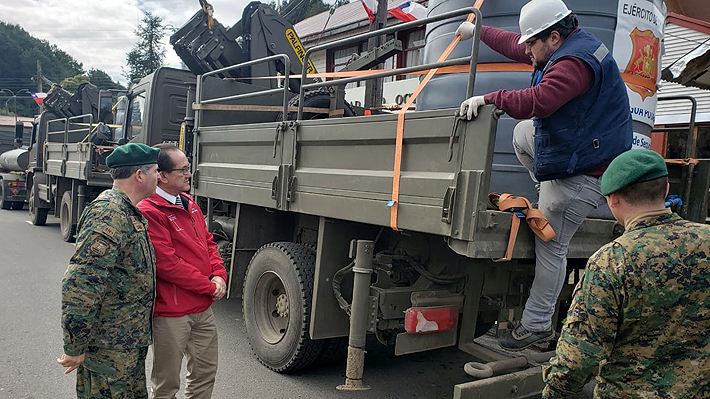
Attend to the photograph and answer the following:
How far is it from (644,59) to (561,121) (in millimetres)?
1320

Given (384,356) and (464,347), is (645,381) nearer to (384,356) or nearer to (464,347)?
(464,347)

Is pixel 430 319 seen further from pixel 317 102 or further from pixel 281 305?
pixel 317 102

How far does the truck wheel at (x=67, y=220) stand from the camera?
34.6ft

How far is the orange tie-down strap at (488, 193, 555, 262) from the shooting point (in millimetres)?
2705

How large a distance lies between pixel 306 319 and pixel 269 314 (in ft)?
2.36

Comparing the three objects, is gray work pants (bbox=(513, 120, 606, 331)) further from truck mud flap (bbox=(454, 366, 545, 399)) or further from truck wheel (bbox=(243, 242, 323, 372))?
truck wheel (bbox=(243, 242, 323, 372))

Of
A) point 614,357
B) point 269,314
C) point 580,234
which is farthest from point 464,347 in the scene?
point 269,314

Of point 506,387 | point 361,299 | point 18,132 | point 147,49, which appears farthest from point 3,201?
point 147,49

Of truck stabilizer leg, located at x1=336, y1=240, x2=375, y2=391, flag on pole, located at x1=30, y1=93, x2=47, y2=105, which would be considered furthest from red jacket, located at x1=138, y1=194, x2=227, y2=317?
flag on pole, located at x1=30, y1=93, x2=47, y2=105

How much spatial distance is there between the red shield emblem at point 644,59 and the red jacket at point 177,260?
2.88 m

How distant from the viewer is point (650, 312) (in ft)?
5.61

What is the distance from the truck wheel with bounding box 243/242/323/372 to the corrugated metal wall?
31.1 ft

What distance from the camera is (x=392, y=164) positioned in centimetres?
304

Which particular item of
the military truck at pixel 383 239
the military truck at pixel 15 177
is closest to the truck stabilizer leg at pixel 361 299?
the military truck at pixel 383 239
